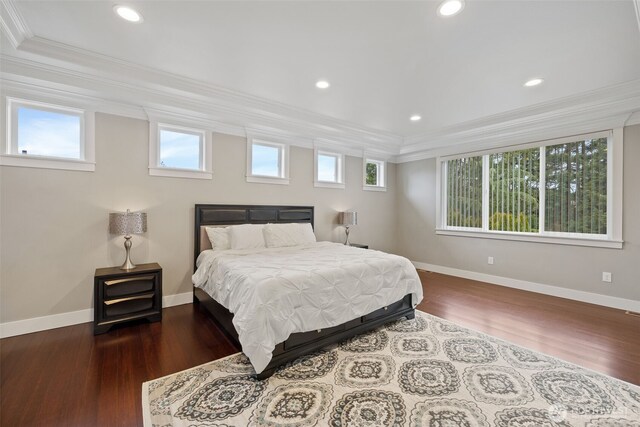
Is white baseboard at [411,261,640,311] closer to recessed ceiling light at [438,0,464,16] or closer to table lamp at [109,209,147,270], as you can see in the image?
recessed ceiling light at [438,0,464,16]

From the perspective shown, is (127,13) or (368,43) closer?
(127,13)

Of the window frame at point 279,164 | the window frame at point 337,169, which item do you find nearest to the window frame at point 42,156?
the window frame at point 279,164

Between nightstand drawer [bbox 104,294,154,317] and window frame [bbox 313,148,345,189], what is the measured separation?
124 inches

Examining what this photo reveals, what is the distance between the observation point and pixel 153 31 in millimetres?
2350

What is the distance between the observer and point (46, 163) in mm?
2953

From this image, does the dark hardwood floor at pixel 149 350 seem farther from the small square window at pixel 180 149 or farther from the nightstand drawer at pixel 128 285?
the small square window at pixel 180 149

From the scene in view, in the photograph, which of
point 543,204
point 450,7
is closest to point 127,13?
point 450,7

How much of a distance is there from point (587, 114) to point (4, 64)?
6.72m

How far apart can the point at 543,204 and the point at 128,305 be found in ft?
19.5

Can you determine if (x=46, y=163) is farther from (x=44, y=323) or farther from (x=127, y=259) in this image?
(x=44, y=323)

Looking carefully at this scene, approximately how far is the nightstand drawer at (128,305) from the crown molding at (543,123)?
17.3 ft

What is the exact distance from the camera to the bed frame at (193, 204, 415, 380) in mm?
2297

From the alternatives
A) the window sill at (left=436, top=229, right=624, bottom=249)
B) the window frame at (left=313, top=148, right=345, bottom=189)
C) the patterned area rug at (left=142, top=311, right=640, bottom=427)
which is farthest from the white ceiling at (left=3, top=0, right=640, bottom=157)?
the patterned area rug at (left=142, top=311, right=640, bottom=427)

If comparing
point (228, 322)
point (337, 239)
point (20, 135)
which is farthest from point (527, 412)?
point (20, 135)
